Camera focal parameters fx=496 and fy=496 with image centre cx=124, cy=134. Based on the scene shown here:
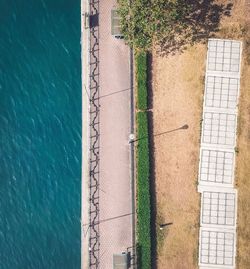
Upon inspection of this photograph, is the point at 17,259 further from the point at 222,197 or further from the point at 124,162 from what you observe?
the point at 222,197

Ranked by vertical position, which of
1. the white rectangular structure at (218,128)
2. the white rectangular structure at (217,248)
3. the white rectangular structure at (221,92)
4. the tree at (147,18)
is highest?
the tree at (147,18)

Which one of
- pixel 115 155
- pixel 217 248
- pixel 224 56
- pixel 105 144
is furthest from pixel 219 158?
pixel 105 144

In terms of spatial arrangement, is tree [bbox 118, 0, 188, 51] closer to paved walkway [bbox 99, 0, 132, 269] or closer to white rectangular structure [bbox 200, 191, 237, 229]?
paved walkway [bbox 99, 0, 132, 269]

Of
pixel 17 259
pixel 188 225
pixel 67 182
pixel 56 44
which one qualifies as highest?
pixel 56 44

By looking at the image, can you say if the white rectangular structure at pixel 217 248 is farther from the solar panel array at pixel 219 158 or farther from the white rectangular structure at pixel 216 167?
the white rectangular structure at pixel 216 167

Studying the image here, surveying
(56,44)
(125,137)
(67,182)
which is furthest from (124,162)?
(56,44)

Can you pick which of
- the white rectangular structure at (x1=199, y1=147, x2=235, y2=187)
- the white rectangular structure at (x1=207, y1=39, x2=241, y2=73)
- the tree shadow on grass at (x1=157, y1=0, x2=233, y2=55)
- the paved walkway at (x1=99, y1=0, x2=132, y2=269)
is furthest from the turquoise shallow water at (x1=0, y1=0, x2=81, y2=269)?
the white rectangular structure at (x1=207, y1=39, x2=241, y2=73)

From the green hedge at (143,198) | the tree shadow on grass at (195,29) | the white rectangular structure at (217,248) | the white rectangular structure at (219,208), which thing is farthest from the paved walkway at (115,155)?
the white rectangular structure at (219,208)

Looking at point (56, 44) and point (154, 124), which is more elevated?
point (56, 44)
